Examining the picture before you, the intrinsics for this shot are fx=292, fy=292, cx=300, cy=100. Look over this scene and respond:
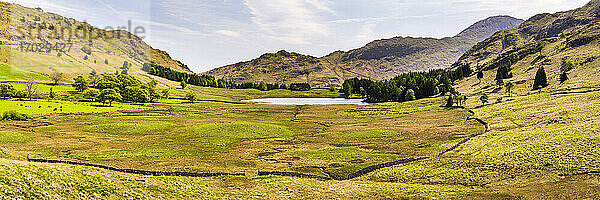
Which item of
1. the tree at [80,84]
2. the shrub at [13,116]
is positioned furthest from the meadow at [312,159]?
the tree at [80,84]

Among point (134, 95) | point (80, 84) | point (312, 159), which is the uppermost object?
point (80, 84)

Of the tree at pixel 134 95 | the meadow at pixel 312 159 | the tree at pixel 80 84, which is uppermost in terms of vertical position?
the tree at pixel 80 84

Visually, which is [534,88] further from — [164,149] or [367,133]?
[164,149]

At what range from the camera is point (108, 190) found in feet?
88.0

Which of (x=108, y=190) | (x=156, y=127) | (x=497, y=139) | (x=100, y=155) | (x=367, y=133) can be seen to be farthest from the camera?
(x=156, y=127)

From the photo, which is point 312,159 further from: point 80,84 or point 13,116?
point 80,84

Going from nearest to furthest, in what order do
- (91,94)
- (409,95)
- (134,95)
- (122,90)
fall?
1. (91,94)
2. (134,95)
3. (122,90)
4. (409,95)

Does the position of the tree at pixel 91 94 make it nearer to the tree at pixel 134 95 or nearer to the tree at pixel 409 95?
the tree at pixel 134 95

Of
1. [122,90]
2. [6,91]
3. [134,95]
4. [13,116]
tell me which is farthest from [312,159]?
[6,91]

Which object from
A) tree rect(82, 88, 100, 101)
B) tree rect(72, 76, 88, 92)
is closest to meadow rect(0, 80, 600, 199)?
tree rect(82, 88, 100, 101)

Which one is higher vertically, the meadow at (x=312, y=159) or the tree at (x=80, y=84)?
the tree at (x=80, y=84)

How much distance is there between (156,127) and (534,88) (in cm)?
17998

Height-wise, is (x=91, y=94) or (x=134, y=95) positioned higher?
(x=91, y=94)

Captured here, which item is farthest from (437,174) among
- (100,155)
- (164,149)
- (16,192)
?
(100,155)
